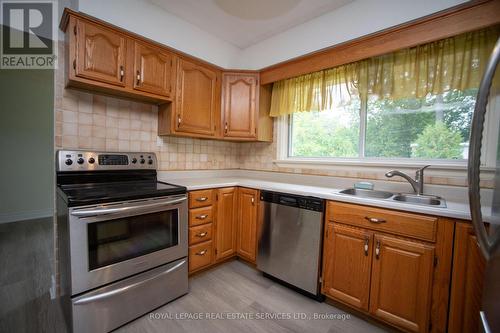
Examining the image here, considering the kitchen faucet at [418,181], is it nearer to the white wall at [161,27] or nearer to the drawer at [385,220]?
the drawer at [385,220]

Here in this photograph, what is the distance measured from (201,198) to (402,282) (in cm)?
160

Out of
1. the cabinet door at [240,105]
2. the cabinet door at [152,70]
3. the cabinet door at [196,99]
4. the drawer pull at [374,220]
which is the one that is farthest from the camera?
the cabinet door at [240,105]

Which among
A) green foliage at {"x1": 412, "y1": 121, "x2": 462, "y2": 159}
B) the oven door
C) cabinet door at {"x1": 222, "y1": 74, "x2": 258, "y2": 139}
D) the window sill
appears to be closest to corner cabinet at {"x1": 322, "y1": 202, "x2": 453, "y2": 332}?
the window sill

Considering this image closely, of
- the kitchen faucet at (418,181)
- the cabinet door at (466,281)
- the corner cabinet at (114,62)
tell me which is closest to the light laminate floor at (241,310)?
the cabinet door at (466,281)

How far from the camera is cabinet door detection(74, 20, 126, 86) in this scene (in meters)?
1.57

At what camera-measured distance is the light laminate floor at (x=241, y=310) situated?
58.9 inches

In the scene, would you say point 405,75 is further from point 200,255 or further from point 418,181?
point 200,255

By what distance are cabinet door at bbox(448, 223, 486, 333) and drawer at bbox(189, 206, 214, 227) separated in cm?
176

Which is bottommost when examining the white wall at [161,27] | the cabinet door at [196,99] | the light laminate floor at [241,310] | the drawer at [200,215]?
the light laminate floor at [241,310]

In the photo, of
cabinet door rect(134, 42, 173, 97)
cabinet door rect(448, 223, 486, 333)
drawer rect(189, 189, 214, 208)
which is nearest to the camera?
cabinet door rect(448, 223, 486, 333)

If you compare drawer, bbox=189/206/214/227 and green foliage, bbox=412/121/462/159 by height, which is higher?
green foliage, bbox=412/121/462/159

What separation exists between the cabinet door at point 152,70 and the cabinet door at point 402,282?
6.96 ft

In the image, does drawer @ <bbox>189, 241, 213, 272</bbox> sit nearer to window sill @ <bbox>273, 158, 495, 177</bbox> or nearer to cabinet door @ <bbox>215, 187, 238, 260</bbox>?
cabinet door @ <bbox>215, 187, 238, 260</bbox>

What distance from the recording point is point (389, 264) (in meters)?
1.42
